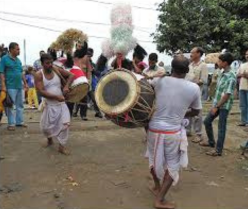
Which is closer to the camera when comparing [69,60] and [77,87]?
[77,87]

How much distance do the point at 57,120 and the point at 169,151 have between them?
2.76 metres

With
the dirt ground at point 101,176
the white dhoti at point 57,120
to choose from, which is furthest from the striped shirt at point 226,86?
the white dhoti at point 57,120

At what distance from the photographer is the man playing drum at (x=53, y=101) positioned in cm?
720

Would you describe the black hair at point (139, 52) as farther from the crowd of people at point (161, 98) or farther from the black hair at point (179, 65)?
the black hair at point (179, 65)

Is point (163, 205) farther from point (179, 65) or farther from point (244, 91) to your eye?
point (244, 91)

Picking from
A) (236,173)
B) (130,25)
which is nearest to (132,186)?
(236,173)

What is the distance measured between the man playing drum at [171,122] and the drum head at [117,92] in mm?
276

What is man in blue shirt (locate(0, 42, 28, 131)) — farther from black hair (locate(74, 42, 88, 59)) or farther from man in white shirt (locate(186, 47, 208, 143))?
man in white shirt (locate(186, 47, 208, 143))

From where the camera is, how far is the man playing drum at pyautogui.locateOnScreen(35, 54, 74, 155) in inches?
284

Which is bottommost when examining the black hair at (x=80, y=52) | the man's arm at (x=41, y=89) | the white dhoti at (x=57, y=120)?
the white dhoti at (x=57, y=120)

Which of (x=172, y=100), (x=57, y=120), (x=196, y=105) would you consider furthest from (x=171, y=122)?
Answer: (x=57, y=120)

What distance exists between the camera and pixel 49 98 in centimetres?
723

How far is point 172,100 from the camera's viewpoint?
505 cm

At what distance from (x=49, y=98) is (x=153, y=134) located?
2.60m
